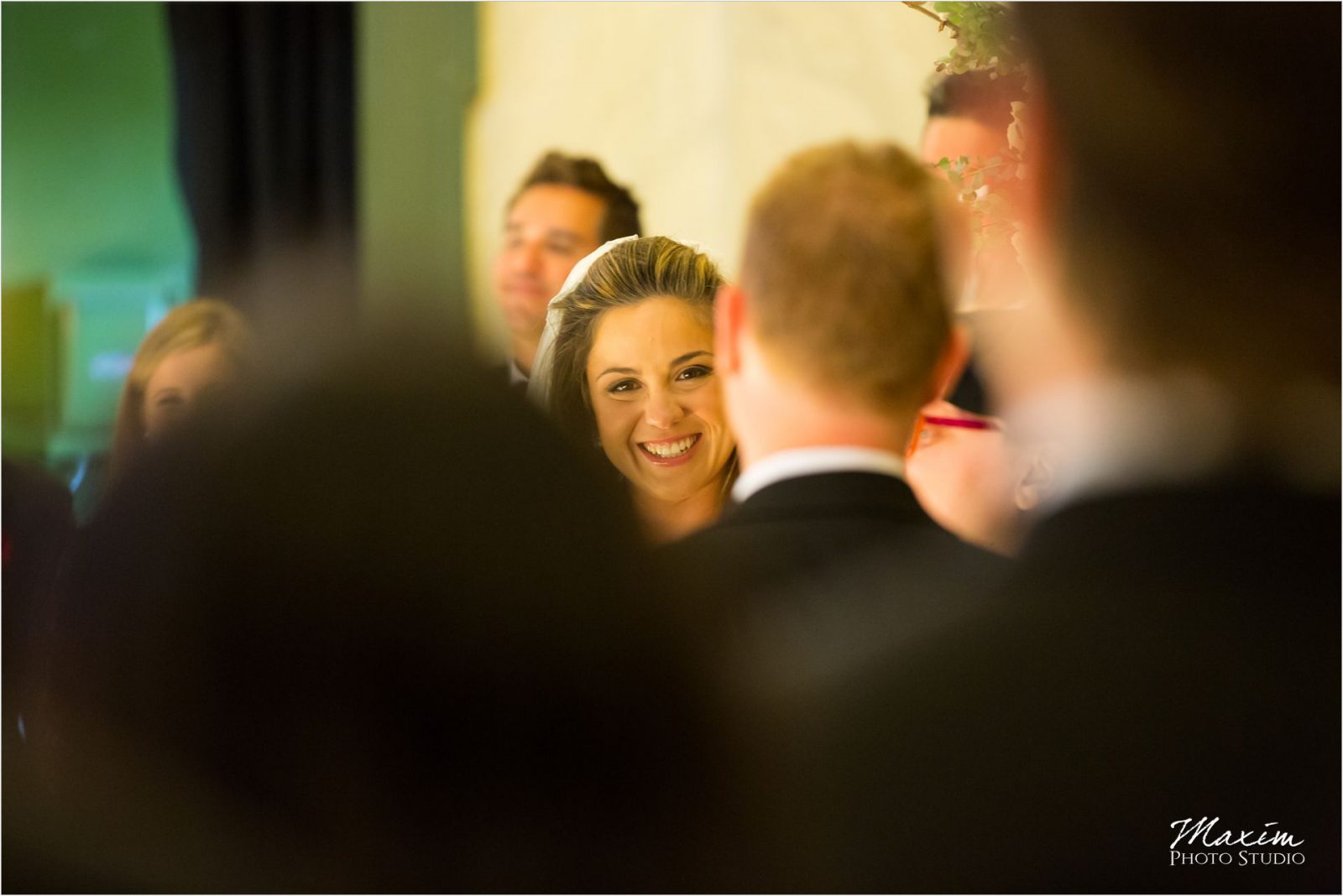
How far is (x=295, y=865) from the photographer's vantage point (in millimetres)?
1024

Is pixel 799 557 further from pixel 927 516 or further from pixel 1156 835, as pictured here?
pixel 1156 835

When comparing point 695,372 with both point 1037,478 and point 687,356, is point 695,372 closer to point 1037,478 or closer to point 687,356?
point 687,356

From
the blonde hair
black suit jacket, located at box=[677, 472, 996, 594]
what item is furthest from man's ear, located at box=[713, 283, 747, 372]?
the blonde hair

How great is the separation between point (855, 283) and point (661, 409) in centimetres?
22

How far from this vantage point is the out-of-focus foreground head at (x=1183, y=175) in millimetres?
1024

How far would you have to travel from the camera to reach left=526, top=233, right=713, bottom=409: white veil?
103 cm

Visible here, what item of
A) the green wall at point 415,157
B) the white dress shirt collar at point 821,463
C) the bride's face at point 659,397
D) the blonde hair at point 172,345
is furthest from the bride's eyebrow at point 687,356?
the blonde hair at point 172,345

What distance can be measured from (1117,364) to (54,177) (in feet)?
3.61

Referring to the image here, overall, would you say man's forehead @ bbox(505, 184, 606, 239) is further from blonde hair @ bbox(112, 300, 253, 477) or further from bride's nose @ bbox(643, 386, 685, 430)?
blonde hair @ bbox(112, 300, 253, 477)

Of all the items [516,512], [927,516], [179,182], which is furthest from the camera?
[179,182]

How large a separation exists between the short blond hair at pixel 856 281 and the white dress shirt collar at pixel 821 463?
1.7 inches

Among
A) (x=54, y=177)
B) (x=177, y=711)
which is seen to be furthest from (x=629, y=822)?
(x=54, y=177)

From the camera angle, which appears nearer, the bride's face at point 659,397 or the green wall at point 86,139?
the bride's face at point 659,397

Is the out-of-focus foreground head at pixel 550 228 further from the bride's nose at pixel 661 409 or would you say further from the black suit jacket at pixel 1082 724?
the black suit jacket at pixel 1082 724
